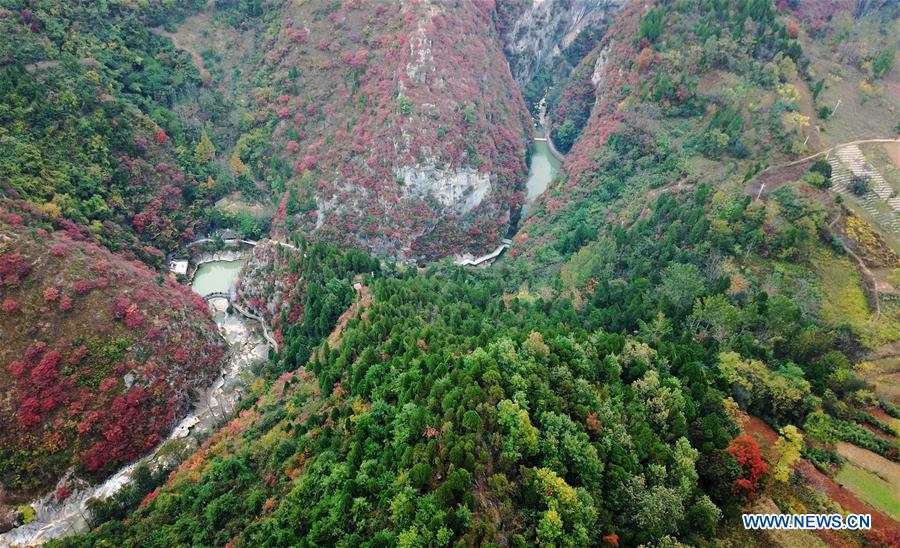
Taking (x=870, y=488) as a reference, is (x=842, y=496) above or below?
below

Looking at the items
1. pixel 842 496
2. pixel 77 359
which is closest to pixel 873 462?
pixel 842 496

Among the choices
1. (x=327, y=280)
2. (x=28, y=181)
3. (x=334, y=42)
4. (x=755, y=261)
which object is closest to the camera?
(x=755, y=261)

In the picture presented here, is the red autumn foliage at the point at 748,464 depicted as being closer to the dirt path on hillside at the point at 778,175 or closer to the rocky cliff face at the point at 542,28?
the dirt path on hillside at the point at 778,175

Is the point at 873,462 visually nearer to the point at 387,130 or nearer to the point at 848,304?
the point at 848,304

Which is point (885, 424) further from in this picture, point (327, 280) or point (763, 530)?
point (327, 280)

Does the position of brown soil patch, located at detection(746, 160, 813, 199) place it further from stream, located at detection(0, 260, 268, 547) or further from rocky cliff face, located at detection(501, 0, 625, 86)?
rocky cliff face, located at detection(501, 0, 625, 86)

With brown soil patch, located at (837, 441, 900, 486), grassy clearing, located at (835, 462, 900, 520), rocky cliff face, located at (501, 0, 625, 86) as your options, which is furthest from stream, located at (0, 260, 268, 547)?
rocky cliff face, located at (501, 0, 625, 86)

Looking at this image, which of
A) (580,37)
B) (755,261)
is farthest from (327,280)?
(580,37)
